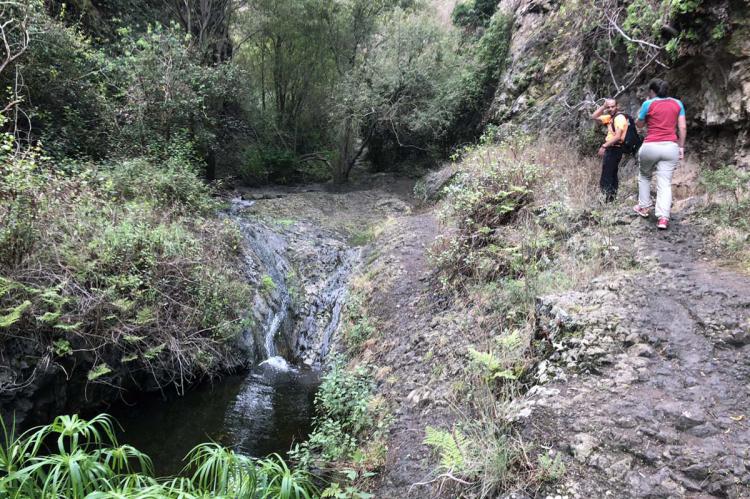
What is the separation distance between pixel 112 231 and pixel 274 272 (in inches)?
159

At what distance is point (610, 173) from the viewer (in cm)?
652

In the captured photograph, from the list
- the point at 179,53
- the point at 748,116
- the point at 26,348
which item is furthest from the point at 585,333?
the point at 179,53

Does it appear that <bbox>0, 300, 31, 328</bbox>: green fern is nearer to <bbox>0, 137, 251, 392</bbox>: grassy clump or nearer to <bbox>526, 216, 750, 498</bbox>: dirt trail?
<bbox>0, 137, 251, 392</bbox>: grassy clump

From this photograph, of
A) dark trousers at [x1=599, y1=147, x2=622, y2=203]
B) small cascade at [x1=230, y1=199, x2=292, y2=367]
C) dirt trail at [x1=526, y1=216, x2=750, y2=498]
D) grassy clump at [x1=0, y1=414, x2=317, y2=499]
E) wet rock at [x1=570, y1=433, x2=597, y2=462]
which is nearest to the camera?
grassy clump at [x1=0, y1=414, x2=317, y2=499]

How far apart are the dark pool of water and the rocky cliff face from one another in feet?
24.5

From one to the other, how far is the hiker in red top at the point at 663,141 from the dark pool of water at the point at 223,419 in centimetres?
592

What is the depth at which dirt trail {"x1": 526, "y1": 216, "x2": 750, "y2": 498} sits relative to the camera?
279cm

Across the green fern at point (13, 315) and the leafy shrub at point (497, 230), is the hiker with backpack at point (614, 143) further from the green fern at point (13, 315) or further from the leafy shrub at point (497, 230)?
the green fern at point (13, 315)

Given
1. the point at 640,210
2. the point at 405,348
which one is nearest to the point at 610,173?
the point at 640,210

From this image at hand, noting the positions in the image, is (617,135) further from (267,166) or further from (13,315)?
(267,166)

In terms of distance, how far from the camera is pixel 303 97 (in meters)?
20.3

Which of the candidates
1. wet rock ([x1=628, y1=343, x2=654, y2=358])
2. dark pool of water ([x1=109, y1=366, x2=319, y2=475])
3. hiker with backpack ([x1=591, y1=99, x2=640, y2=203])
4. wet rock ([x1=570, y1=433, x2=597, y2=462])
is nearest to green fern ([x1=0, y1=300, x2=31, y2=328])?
dark pool of water ([x1=109, y1=366, x2=319, y2=475])

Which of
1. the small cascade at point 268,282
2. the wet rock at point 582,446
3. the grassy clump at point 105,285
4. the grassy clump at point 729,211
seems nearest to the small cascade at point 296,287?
the small cascade at point 268,282

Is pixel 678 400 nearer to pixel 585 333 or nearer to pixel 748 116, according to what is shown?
pixel 585 333
